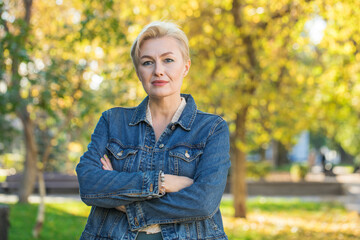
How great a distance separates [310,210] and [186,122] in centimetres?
1357

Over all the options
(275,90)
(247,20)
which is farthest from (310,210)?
(247,20)

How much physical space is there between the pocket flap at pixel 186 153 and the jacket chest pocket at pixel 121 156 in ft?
0.69

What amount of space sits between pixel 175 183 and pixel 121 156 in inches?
13.5

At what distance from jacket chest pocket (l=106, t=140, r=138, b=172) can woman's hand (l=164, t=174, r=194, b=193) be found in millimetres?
225

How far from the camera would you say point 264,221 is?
41.0 ft

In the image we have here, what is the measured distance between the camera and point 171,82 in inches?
97.5

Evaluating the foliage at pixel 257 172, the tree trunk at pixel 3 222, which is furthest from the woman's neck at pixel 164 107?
the foliage at pixel 257 172

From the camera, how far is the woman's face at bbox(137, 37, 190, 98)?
2436mm

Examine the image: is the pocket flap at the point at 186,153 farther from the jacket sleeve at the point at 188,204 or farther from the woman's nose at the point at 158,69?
the woman's nose at the point at 158,69

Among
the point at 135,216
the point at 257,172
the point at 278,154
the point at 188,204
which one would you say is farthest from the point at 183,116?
the point at 278,154

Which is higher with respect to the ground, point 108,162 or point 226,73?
point 226,73

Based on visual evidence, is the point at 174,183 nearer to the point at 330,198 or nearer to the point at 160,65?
the point at 160,65

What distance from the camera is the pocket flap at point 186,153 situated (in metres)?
2.40

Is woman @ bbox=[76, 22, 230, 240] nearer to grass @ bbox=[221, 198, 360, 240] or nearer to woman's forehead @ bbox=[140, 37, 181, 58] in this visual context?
woman's forehead @ bbox=[140, 37, 181, 58]
